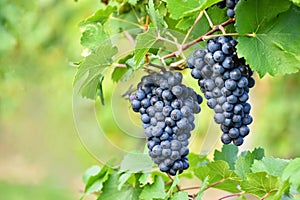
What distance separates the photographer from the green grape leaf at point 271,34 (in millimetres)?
1068

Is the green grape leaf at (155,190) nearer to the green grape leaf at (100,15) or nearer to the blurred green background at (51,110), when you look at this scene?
the blurred green background at (51,110)

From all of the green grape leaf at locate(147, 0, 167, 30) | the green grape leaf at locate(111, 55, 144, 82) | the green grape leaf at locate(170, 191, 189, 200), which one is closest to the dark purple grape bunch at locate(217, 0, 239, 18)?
the green grape leaf at locate(147, 0, 167, 30)

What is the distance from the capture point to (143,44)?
3.65 feet

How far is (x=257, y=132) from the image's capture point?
4.34 m

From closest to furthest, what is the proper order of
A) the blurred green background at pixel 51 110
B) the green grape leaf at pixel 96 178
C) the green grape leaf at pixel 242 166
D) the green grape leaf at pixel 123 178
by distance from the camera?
the green grape leaf at pixel 242 166 < the green grape leaf at pixel 123 178 < the green grape leaf at pixel 96 178 < the blurred green background at pixel 51 110

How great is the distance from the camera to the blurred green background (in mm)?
2932

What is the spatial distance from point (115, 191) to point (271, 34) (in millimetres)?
564

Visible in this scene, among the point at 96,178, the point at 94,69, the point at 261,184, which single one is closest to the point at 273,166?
the point at 261,184

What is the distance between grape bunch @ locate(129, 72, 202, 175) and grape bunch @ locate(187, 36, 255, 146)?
0.05m

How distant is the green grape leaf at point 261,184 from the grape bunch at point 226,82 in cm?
8

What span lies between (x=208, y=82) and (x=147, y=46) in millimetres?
138

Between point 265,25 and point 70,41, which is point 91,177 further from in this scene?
point 70,41

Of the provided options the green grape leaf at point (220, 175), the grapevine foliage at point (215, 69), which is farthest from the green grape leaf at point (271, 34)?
the green grape leaf at point (220, 175)

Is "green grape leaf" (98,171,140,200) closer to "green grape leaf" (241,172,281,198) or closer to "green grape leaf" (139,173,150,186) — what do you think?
"green grape leaf" (139,173,150,186)
